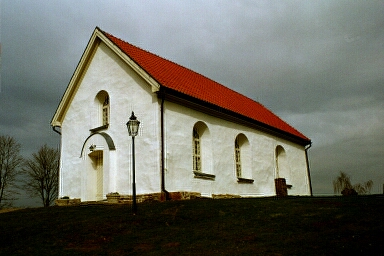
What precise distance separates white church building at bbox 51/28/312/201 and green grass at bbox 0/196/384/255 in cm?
308

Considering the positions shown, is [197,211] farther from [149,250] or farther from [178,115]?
[178,115]

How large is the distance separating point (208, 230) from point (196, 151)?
29.3ft

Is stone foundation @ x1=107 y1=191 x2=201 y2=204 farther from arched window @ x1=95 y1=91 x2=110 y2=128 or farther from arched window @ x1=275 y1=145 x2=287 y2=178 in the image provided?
arched window @ x1=275 y1=145 x2=287 y2=178

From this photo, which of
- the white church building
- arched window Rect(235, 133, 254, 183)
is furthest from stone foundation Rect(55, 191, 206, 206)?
arched window Rect(235, 133, 254, 183)

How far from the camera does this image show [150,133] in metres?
17.7

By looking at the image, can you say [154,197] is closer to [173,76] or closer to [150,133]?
[150,133]

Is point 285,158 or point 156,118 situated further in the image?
point 285,158

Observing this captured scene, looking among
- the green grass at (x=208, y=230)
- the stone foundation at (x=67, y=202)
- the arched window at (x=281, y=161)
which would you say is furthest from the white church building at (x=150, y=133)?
the green grass at (x=208, y=230)

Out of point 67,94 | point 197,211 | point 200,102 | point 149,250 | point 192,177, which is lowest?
point 149,250

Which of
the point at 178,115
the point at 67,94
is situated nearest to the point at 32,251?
the point at 178,115

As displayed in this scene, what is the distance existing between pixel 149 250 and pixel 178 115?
371 inches

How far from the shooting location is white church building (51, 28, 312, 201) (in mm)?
17766

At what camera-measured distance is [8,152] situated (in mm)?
37219

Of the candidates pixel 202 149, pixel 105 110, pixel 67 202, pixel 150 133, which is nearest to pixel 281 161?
pixel 202 149
